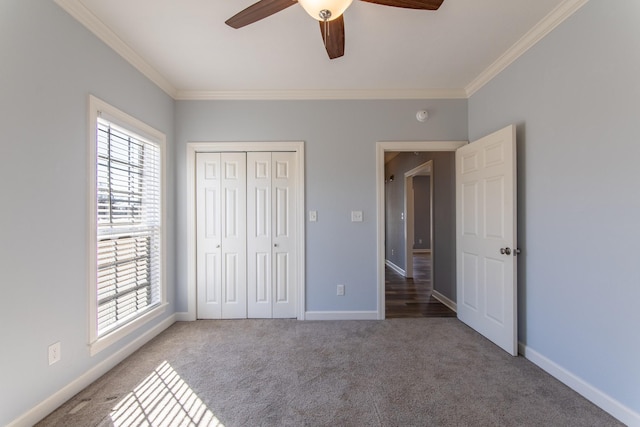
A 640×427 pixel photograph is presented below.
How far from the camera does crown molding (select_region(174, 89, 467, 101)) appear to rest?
3.05 metres

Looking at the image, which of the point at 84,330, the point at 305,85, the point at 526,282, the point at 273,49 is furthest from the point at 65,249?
the point at 526,282

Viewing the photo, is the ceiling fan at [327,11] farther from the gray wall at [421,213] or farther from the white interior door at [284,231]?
the gray wall at [421,213]

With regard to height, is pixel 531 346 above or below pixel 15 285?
below

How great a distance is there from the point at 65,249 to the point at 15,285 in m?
0.33

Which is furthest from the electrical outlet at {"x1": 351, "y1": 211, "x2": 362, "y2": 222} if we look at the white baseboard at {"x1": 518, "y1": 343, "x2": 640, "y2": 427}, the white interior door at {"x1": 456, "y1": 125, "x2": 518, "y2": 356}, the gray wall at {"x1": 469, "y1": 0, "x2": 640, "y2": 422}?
the white baseboard at {"x1": 518, "y1": 343, "x2": 640, "y2": 427}

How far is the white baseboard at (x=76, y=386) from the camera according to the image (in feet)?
4.97

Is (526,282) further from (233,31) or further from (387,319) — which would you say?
(233,31)

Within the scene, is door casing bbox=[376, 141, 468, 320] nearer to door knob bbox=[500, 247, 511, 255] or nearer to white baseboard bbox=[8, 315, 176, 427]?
door knob bbox=[500, 247, 511, 255]

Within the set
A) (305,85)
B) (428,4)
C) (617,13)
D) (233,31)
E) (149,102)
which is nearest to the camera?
(428,4)

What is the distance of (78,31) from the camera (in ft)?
6.07

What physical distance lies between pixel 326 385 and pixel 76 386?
1.72 metres

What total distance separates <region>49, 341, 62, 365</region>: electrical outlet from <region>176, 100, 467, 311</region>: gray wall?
1394 millimetres

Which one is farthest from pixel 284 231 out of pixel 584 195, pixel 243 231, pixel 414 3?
pixel 584 195

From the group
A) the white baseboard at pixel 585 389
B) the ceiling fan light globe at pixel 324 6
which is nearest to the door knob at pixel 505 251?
the white baseboard at pixel 585 389
